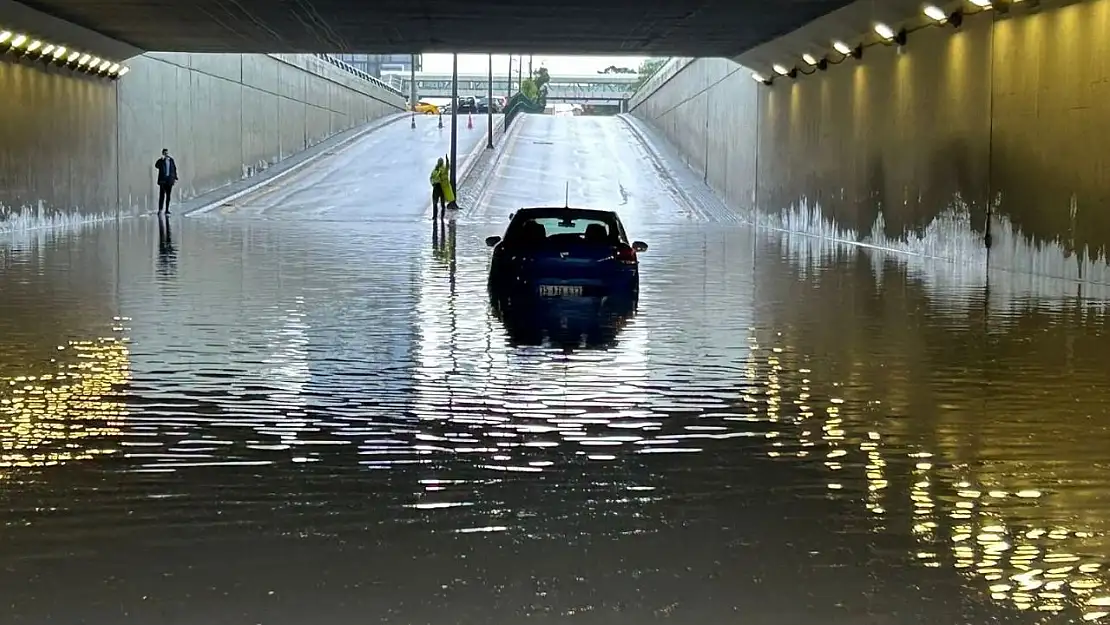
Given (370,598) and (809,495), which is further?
(809,495)

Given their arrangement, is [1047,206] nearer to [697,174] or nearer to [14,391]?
[14,391]

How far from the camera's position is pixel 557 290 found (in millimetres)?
16094

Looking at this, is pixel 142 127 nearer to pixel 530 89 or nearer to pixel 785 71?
pixel 785 71

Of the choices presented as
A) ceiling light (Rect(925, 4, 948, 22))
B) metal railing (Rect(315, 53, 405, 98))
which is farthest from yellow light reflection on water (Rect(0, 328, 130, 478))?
metal railing (Rect(315, 53, 405, 98))

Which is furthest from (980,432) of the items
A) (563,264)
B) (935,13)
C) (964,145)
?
(935,13)

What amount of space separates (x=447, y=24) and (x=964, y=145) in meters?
12.9

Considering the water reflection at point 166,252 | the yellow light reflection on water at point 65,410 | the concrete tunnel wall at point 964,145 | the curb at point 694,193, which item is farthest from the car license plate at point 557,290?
the curb at point 694,193

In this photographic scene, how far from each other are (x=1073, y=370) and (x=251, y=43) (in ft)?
96.1

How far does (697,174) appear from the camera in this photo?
178ft

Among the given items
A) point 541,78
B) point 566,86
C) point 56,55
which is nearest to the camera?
point 56,55

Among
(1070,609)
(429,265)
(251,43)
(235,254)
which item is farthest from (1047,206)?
(251,43)

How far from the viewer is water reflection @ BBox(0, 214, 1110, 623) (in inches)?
202

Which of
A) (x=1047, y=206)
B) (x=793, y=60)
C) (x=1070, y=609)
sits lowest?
(x=1070, y=609)

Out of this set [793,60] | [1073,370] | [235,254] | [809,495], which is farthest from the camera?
[793,60]
